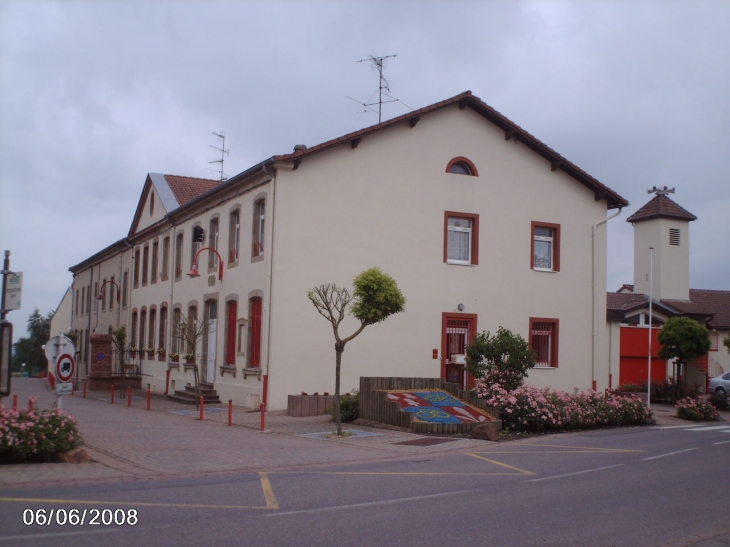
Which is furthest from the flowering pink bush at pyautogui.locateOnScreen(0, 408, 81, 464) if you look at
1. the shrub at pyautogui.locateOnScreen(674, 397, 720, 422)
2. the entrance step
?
the shrub at pyautogui.locateOnScreen(674, 397, 720, 422)

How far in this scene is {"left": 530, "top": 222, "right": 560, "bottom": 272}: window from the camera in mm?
27195

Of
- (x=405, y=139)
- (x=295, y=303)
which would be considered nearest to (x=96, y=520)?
(x=295, y=303)

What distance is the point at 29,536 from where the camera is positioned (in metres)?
7.36

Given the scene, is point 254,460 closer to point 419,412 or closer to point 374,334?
point 419,412

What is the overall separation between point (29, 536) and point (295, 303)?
1570 centimetres

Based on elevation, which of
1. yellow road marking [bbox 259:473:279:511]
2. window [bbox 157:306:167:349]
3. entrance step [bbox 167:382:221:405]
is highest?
window [bbox 157:306:167:349]

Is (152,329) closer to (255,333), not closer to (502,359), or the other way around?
(255,333)

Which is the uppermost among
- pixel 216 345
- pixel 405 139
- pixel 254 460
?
pixel 405 139

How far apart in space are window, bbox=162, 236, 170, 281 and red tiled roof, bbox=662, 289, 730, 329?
79.6 ft

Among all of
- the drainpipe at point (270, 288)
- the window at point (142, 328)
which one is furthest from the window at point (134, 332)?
the drainpipe at point (270, 288)

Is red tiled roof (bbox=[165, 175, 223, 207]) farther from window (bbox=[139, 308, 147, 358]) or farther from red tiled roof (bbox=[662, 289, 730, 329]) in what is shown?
red tiled roof (bbox=[662, 289, 730, 329])

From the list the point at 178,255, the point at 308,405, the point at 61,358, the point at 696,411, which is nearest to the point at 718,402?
the point at 696,411

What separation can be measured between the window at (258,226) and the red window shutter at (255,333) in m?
1.63

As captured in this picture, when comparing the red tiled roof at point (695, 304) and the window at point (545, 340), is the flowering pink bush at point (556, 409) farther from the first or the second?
the red tiled roof at point (695, 304)
